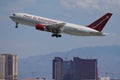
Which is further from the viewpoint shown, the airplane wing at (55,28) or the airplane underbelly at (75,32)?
the airplane wing at (55,28)

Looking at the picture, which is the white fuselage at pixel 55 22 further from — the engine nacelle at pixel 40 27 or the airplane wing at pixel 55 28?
the engine nacelle at pixel 40 27

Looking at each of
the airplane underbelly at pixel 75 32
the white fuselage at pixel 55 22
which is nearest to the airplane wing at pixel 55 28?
the white fuselage at pixel 55 22

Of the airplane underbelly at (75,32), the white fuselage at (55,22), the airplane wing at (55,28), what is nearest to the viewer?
the airplane underbelly at (75,32)

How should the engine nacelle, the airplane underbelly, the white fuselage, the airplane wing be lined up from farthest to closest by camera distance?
1. the white fuselage
2. the airplane wing
3. the airplane underbelly
4. the engine nacelle

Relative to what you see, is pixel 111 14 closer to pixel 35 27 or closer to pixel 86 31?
pixel 86 31

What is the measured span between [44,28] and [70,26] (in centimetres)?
934

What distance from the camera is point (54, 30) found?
196375 mm

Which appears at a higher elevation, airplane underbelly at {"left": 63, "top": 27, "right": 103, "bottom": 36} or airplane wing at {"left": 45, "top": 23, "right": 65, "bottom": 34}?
airplane wing at {"left": 45, "top": 23, "right": 65, "bottom": 34}

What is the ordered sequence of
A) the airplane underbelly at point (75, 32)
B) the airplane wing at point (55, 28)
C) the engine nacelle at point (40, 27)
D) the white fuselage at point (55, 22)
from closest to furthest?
the engine nacelle at point (40, 27) → the airplane underbelly at point (75, 32) → the airplane wing at point (55, 28) → the white fuselage at point (55, 22)

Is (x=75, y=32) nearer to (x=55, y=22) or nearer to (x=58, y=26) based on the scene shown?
(x=58, y=26)

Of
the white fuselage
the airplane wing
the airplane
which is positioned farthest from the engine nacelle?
the white fuselage

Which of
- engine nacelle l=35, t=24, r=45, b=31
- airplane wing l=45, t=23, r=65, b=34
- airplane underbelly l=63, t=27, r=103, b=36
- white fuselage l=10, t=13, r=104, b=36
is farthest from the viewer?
white fuselage l=10, t=13, r=104, b=36

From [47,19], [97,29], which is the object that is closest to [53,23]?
[47,19]

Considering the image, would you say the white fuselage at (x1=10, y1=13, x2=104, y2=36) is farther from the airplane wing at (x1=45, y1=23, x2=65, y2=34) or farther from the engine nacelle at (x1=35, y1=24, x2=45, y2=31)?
the engine nacelle at (x1=35, y1=24, x2=45, y2=31)
